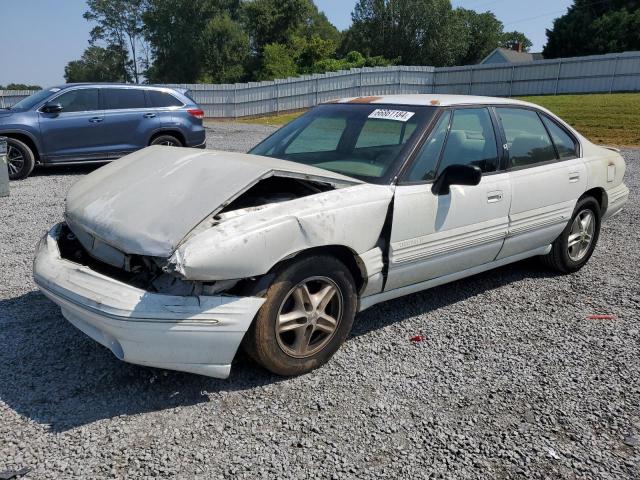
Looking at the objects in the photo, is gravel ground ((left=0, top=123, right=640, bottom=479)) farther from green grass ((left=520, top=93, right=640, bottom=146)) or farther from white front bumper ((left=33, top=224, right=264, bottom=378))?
green grass ((left=520, top=93, right=640, bottom=146))

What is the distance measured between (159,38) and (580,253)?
218 feet

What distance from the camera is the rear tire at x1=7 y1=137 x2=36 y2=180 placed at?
376 inches

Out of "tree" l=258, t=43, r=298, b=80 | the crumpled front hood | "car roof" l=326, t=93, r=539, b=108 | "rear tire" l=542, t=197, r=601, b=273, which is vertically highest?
"tree" l=258, t=43, r=298, b=80

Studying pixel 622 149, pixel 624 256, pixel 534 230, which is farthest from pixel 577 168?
pixel 622 149

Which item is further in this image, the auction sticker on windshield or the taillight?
the taillight

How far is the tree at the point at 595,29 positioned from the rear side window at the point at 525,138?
43.1 meters

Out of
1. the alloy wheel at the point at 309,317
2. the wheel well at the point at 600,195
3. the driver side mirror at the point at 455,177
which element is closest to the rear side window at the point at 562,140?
the wheel well at the point at 600,195

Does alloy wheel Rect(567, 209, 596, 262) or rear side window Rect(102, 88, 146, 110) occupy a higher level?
rear side window Rect(102, 88, 146, 110)

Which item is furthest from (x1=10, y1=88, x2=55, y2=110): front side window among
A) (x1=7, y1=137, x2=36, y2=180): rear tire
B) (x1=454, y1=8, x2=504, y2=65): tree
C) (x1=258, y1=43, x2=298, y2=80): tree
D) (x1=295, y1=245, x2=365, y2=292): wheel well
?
(x1=454, y1=8, x2=504, y2=65): tree

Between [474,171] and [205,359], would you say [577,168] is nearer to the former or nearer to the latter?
[474,171]

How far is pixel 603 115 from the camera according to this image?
1983 centimetres

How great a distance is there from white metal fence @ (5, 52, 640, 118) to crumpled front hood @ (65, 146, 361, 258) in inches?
915

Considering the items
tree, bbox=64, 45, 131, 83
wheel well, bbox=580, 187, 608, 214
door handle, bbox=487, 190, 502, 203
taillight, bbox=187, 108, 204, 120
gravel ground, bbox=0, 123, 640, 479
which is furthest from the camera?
tree, bbox=64, 45, 131, 83

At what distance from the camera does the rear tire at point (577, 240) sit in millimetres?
5059
